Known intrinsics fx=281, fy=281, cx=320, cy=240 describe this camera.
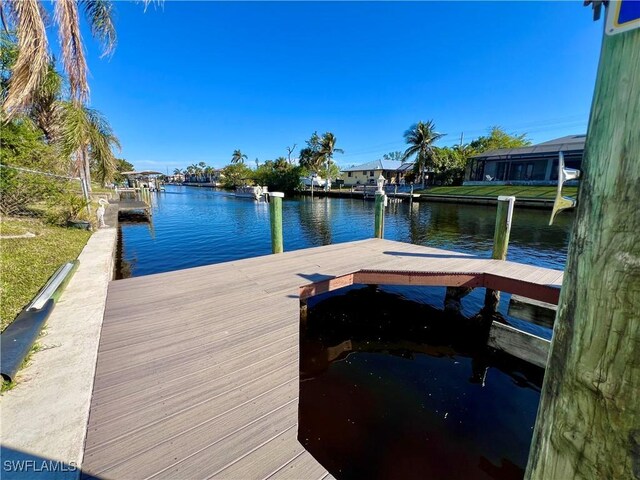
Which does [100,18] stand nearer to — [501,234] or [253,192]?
[501,234]

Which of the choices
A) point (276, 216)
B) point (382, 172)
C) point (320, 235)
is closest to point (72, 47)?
point (276, 216)

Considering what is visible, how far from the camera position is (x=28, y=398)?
2346 millimetres

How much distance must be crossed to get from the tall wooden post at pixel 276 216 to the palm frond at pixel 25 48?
24.2 ft

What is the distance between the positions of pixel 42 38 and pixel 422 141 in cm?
3693

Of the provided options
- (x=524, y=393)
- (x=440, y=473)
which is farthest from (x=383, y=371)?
(x=524, y=393)

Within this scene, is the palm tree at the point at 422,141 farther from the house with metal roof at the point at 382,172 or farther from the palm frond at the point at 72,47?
the palm frond at the point at 72,47

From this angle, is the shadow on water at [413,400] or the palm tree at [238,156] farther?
the palm tree at [238,156]

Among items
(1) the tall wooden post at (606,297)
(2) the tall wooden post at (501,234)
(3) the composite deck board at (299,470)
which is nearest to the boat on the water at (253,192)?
(2) the tall wooden post at (501,234)

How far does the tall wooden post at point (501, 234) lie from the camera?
19.4 feet

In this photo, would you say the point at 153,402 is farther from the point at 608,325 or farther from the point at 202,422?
the point at 608,325

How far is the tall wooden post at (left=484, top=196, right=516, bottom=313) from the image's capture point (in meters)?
5.91

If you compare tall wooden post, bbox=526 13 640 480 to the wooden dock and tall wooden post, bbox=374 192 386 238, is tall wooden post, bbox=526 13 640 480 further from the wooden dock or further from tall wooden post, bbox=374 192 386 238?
the wooden dock

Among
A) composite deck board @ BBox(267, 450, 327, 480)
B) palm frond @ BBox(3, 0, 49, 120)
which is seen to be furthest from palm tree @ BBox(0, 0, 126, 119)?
composite deck board @ BBox(267, 450, 327, 480)
